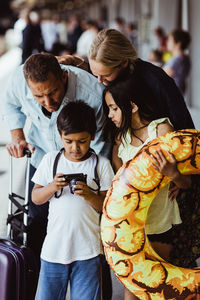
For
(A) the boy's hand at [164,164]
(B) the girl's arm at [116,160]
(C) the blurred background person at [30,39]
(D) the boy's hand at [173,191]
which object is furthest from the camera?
(C) the blurred background person at [30,39]

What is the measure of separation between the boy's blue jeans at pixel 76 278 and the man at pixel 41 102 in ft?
1.68

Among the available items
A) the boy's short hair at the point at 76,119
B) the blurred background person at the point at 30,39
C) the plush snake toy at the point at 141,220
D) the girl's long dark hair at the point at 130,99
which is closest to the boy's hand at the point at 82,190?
the plush snake toy at the point at 141,220

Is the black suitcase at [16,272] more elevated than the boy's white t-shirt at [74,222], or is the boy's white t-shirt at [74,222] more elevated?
the boy's white t-shirt at [74,222]

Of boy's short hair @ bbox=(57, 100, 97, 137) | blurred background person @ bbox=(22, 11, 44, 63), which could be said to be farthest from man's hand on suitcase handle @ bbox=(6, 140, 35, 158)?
blurred background person @ bbox=(22, 11, 44, 63)

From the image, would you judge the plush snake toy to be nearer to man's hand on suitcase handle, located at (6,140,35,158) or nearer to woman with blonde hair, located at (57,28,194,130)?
woman with blonde hair, located at (57,28,194,130)

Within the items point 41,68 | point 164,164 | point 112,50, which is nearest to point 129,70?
point 112,50

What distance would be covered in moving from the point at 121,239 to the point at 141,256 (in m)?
0.12

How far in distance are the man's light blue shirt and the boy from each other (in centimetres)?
18

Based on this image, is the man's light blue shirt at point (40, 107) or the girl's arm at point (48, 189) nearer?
the girl's arm at point (48, 189)

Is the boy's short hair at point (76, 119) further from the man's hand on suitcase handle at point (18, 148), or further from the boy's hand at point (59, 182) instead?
the man's hand on suitcase handle at point (18, 148)

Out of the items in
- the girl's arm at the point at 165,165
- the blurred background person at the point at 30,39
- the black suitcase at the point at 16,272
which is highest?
the blurred background person at the point at 30,39

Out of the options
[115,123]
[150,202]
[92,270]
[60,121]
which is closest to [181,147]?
[150,202]

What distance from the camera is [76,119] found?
209 centimetres

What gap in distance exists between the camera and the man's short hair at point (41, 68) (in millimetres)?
2139
